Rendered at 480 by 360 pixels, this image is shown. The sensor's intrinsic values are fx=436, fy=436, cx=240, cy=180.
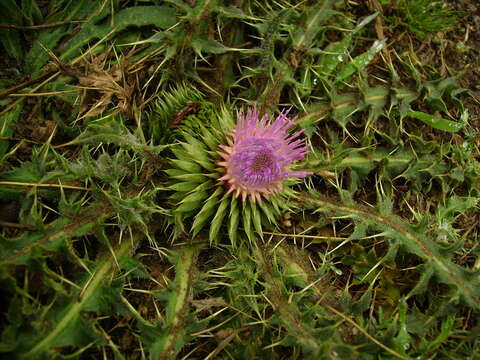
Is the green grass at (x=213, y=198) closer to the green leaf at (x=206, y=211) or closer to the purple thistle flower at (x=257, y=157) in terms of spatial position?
the green leaf at (x=206, y=211)

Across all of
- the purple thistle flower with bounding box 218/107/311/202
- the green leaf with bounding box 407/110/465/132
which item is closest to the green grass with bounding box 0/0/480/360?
the green leaf with bounding box 407/110/465/132

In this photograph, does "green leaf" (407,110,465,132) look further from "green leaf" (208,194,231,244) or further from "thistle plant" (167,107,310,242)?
"green leaf" (208,194,231,244)

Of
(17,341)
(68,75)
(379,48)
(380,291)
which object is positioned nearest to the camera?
(17,341)

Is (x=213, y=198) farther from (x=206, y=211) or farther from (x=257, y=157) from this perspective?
(x=257, y=157)

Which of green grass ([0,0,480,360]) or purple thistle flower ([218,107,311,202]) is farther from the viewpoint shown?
purple thistle flower ([218,107,311,202])

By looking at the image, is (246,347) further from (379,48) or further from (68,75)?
(379,48)

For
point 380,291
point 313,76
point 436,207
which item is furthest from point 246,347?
point 313,76

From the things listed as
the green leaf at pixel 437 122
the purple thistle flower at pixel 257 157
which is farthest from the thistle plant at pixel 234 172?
the green leaf at pixel 437 122
